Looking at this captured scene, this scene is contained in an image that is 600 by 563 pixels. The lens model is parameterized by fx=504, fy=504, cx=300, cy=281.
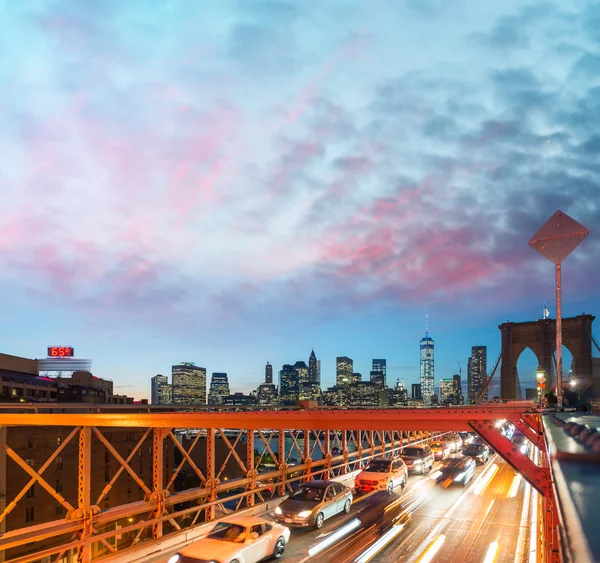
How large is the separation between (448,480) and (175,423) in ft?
62.9

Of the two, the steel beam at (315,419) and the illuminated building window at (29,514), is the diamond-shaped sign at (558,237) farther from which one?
the illuminated building window at (29,514)

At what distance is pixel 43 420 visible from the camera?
16.7 m

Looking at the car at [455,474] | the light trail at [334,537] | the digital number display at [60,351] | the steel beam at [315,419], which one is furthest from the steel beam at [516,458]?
the digital number display at [60,351]

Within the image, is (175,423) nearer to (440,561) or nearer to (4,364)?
(440,561)

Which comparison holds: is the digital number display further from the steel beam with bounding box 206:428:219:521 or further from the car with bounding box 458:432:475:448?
the steel beam with bounding box 206:428:219:521

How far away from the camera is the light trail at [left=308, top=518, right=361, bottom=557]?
1511cm

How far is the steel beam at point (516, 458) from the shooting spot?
10.7 metres

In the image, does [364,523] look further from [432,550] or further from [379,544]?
[432,550]

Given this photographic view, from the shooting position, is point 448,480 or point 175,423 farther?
point 448,480

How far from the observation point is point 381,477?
942 inches

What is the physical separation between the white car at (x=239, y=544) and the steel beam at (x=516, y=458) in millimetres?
6445

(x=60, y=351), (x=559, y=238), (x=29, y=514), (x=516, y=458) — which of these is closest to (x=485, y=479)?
(x=559, y=238)

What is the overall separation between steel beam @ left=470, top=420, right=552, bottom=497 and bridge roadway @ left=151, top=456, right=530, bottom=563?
4481 millimetres

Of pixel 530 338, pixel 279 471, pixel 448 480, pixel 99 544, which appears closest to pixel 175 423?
pixel 279 471
